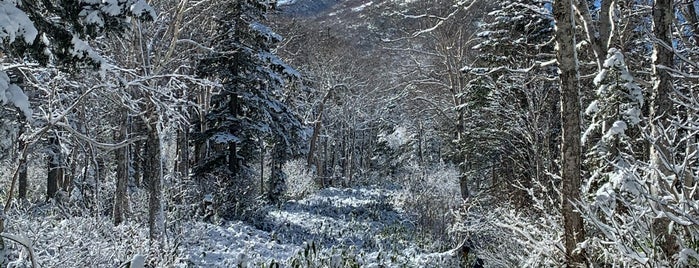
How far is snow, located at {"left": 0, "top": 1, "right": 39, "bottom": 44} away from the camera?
3380 millimetres

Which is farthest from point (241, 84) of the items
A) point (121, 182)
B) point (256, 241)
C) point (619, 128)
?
point (619, 128)

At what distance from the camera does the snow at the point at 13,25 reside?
133 inches

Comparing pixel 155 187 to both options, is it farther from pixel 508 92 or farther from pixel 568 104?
pixel 508 92

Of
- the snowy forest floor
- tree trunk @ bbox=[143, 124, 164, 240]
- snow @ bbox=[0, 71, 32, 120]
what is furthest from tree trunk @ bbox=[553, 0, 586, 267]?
tree trunk @ bbox=[143, 124, 164, 240]

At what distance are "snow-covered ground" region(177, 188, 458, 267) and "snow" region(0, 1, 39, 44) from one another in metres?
2.80

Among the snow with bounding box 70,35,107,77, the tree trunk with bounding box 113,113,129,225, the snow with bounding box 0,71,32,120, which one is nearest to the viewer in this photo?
the snow with bounding box 0,71,32,120

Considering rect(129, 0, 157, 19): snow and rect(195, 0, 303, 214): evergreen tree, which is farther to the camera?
rect(195, 0, 303, 214): evergreen tree

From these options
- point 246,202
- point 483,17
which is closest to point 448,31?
point 483,17

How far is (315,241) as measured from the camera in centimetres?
1045

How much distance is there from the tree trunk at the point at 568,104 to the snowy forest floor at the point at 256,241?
9.14 feet

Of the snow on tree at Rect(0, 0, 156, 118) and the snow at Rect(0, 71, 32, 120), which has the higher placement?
the snow on tree at Rect(0, 0, 156, 118)

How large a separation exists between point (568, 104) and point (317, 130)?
792 inches

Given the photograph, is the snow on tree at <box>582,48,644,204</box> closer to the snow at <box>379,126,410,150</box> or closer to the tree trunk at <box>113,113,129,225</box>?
the tree trunk at <box>113,113,129,225</box>

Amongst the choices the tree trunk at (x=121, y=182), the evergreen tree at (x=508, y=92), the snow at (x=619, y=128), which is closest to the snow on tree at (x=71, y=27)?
the snow at (x=619, y=128)
